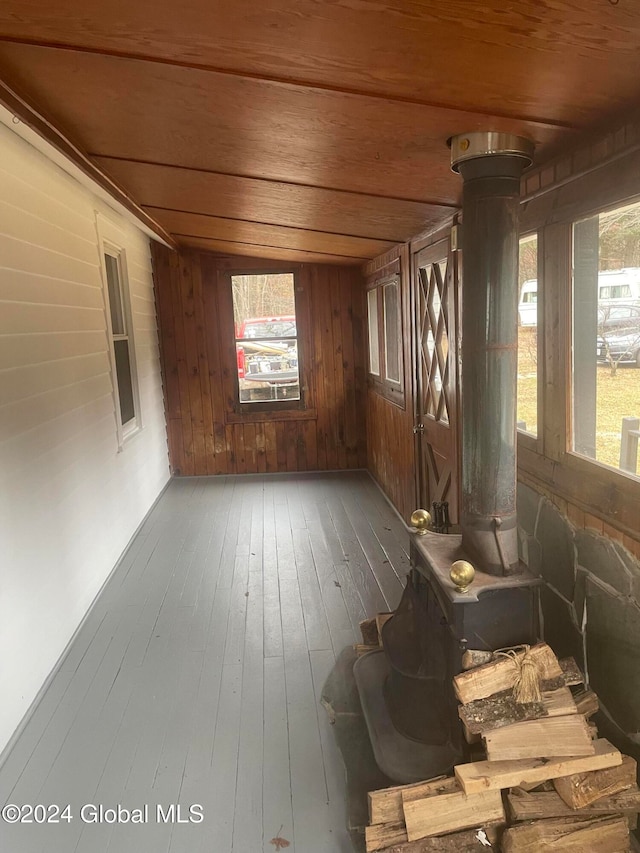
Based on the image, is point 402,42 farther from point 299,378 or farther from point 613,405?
point 299,378

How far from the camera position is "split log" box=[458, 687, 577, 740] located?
1.80 metres

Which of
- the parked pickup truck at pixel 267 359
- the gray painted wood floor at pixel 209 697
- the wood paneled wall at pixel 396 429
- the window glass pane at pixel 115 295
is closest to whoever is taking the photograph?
the gray painted wood floor at pixel 209 697

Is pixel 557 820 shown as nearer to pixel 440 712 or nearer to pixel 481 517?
pixel 440 712

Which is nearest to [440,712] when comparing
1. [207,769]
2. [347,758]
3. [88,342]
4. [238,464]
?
[347,758]

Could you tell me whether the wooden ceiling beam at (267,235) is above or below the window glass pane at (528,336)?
above

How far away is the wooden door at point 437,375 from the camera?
3.32m

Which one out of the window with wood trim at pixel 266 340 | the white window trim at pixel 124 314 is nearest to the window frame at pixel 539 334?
the white window trim at pixel 124 314

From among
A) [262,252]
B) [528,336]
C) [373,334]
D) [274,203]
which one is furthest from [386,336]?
[528,336]

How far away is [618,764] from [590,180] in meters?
1.80

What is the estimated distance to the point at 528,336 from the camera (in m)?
2.51

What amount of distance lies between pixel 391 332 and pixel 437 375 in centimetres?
143

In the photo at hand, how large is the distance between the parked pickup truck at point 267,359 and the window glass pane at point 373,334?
0.84 metres

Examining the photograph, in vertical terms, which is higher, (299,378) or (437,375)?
(437,375)

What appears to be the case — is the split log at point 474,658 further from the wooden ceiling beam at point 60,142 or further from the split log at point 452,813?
the wooden ceiling beam at point 60,142
